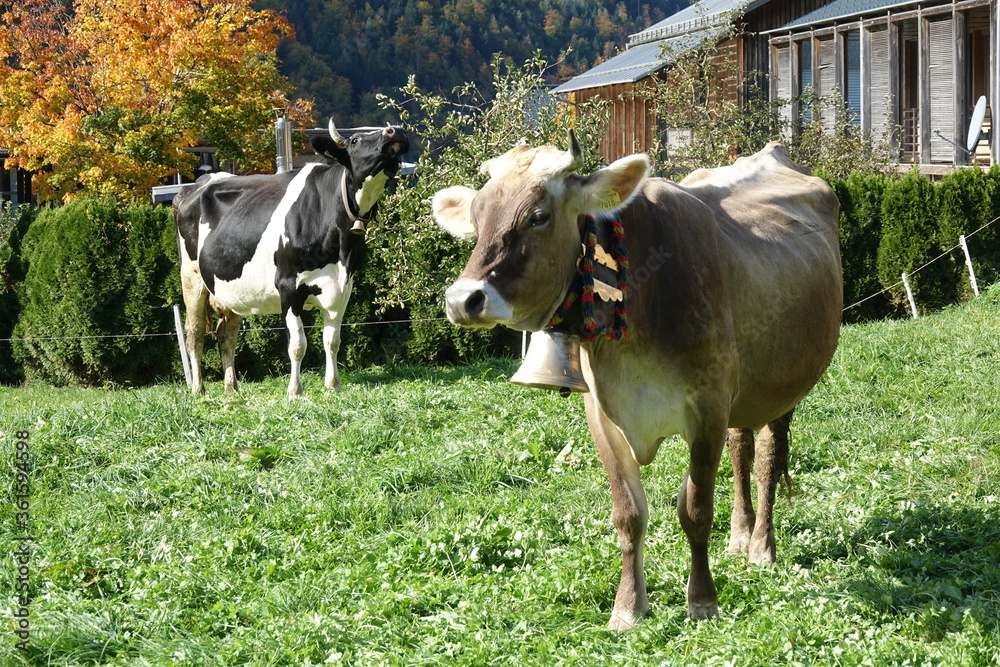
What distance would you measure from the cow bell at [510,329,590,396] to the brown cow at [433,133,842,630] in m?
0.11

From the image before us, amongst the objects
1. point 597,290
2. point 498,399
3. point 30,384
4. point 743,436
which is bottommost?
point 30,384

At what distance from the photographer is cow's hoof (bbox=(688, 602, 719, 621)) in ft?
13.7

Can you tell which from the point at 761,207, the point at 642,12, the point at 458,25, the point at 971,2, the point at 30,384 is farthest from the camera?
the point at 642,12

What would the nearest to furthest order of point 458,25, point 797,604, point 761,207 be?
point 797,604 → point 761,207 → point 458,25

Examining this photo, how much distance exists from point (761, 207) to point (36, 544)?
155 inches

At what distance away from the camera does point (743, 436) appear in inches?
201

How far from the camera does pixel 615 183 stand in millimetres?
3670

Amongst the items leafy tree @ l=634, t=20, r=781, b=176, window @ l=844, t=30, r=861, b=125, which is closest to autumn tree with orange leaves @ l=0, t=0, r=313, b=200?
leafy tree @ l=634, t=20, r=781, b=176

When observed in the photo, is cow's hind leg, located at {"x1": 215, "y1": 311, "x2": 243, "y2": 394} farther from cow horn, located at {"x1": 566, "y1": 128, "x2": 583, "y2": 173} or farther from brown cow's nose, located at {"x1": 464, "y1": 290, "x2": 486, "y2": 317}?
brown cow's nose, located at {"x1": 464, "y1": 290, "x2": 486, "y2": 317}

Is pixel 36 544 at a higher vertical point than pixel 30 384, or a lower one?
higher

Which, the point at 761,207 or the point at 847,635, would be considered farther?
the point at 761,207

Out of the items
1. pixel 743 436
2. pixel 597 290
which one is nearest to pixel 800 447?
pixel 743 436

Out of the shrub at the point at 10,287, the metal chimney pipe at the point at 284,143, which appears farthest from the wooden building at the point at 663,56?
the shrub at the point at 10,287

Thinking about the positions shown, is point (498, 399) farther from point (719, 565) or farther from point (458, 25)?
point (458, 25)
